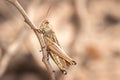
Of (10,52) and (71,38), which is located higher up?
(71,38)

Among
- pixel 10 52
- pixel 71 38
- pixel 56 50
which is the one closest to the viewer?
pixel 56 50

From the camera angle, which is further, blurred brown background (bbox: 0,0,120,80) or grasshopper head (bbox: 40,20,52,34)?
blurred brown background (bbox: 0,0,120,80)

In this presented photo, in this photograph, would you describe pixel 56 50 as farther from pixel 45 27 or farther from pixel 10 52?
pixel 10 52

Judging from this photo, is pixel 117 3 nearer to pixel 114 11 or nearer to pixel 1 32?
pixel 114 11

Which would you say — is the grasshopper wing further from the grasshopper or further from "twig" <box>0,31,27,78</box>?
"twig" <box>0,31,27,78</box>

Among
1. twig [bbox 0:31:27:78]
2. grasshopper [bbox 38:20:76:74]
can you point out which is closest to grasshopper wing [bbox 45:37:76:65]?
grasshopper [bbox 38:20:76:74]

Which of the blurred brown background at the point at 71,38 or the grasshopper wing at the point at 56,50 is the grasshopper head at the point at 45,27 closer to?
the grasshopper wing at the point at 56,50

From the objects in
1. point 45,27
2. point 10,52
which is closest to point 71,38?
point 10,52

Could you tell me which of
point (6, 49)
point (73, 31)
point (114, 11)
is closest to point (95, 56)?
point (73, 31)
